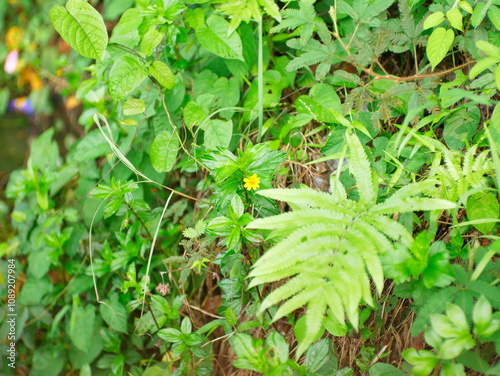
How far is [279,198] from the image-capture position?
0.91 metres

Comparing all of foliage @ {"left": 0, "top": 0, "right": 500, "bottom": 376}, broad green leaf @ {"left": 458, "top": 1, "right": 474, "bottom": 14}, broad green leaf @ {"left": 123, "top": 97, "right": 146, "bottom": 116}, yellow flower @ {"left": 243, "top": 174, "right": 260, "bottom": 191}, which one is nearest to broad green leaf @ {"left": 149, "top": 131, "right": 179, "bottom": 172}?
foliage @ {"left": 0, "top": 0, "right": 500, "bottom": 376}

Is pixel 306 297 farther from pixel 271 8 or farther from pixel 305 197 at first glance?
pixel 271 8

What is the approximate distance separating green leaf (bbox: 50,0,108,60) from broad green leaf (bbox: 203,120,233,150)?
16.3 inches

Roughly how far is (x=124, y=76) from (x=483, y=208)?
3.66ft

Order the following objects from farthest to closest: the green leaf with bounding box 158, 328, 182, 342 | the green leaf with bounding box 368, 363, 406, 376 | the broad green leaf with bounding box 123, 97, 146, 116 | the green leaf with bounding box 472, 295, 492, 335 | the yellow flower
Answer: the broad green leaf with bounding box 123, 97, 146, 116, the green leaf with bounding box 158, 328, 182, 342, the yellow flower, the green leaf with bounding box 368, 363, 406, 376, the green leaf with bounding box 472, 295, 492, 335

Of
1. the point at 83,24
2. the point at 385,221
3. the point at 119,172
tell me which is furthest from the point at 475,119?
the point at 119,172

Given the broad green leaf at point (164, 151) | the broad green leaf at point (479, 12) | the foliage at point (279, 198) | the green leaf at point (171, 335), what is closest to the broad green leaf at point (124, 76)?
the foliage at point (279, 198)

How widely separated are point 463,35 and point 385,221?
716 millimetres

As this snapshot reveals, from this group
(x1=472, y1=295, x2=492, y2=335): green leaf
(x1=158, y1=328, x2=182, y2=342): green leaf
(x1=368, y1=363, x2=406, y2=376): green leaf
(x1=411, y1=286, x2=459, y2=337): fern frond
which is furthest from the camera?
(x1=158, y1=328, x2=182, y2=342): green leaf

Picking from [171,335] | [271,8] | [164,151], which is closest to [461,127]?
[271,8]

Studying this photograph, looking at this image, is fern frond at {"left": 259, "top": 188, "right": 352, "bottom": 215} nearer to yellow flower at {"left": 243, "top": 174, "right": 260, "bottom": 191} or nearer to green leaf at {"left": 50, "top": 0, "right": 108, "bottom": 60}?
yellow flower at {"left": 243, "top": 174, "right": 260, "bottom": 191}

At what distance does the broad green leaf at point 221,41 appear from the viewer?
1.44m

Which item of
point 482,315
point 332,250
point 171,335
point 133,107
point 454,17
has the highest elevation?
point 454,17

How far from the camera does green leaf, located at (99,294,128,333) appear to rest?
162 cm
